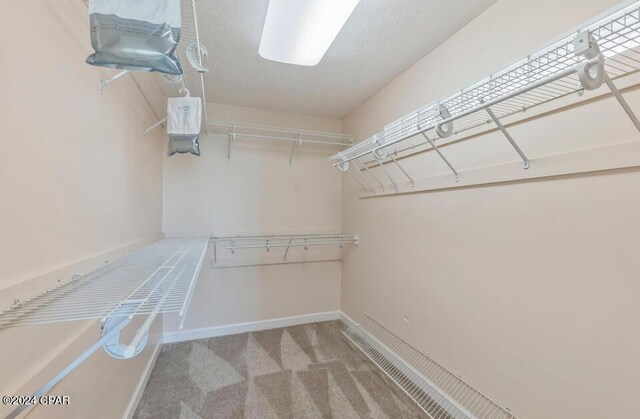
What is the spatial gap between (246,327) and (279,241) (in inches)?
39.4

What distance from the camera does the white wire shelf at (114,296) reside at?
0.73 m

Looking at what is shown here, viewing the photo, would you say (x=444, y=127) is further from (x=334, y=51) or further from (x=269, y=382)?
(x=269, y=382)

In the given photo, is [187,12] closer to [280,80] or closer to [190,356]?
[280,80]

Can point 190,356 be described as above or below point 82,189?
below

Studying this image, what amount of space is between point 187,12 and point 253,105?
1360 millimetres

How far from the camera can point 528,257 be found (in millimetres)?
1284

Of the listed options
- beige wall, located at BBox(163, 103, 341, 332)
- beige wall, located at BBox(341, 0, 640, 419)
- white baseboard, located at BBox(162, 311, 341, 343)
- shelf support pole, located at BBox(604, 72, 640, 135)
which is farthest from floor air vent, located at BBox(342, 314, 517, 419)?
shelf support pole, located at BBox(604, 72, 640, 135)

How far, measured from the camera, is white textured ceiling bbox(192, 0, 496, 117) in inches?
59.8

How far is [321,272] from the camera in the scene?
126 inches

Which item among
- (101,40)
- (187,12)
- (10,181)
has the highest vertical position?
(187,12)

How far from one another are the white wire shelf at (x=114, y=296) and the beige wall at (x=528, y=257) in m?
1.52

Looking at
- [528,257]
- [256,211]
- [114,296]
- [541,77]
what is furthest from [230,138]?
[528,257]

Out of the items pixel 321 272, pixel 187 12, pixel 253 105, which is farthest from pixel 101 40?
pixel 321 272

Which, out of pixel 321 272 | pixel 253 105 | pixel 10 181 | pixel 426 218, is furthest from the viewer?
pixel 321 272
